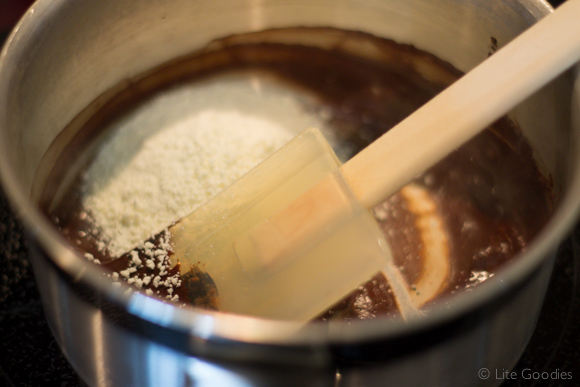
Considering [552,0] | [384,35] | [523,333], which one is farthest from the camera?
[552,0]

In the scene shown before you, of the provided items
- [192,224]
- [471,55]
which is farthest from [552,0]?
[192,224]

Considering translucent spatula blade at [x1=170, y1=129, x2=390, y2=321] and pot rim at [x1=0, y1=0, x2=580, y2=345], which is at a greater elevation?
translucent spatula blade at [x1=170, y1=129, x2=390, y2=321]

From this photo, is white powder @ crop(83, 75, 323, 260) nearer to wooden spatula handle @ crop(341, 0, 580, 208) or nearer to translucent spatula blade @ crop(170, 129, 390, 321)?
translucent spatula blade @ crop(170, 129, 390, 321)

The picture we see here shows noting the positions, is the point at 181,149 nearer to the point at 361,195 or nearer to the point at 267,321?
the point at 361,195

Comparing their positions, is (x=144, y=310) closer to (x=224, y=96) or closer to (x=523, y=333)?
(x=523, y=333)

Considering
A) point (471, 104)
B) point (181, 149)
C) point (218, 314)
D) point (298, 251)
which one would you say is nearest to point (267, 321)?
point (218, 314)

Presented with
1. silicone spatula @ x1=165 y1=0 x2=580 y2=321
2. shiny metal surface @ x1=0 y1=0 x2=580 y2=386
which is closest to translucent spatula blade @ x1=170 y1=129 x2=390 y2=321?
silicone spatula @ x1=165 y1=0 x2=580 y2=321
